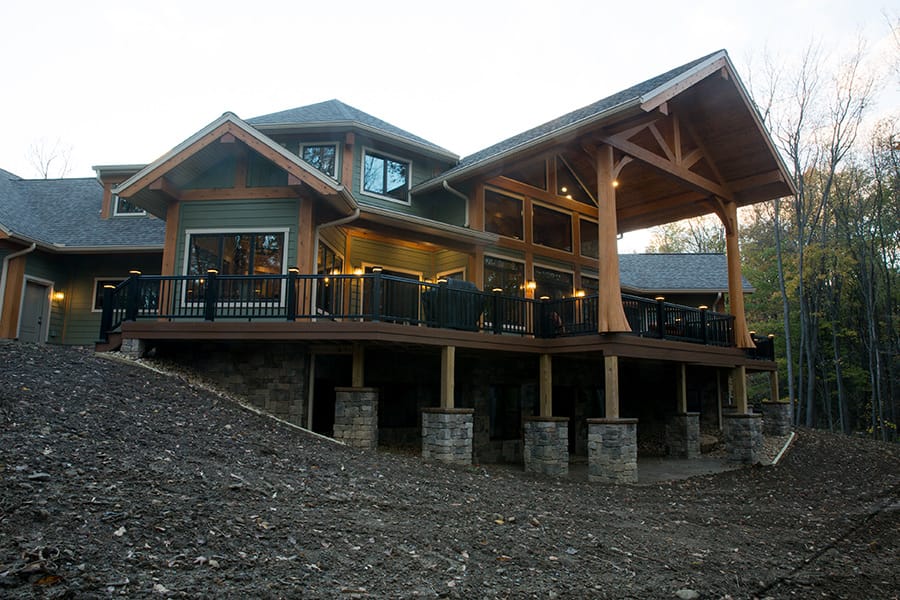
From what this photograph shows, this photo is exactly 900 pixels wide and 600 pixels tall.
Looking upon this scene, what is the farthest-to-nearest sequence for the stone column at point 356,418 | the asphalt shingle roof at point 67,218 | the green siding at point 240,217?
the asphalt shingle roof at point 67,218 < the green siding at point 240,217 < the stone column at point 356,418

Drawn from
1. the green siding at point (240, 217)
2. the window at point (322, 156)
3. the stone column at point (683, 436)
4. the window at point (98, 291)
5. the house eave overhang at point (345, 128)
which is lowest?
the stone column at point (683, 436)

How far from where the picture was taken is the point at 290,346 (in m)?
11.2

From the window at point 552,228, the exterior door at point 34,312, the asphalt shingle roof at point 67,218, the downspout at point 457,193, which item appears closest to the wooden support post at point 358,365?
the downspout at point 457,193

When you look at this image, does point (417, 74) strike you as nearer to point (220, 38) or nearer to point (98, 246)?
point (220, 38)

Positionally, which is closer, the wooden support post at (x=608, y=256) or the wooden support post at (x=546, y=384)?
the wooden support post at (x=608, y=256)

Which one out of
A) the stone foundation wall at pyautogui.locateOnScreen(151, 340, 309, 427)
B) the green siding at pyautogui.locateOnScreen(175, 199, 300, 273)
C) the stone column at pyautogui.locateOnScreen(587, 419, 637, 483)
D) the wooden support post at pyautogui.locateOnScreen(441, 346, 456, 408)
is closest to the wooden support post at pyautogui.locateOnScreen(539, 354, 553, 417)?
the stone column at pyautogui.locateOnScreen(587, 419, 637, 483)

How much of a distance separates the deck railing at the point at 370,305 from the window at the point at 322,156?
358 centimetres

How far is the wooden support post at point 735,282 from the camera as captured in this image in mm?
14438

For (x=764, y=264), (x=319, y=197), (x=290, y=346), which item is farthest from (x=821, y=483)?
(x=764, y=264)

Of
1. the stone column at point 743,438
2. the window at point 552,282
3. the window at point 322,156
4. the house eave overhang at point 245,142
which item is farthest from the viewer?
the window at point 552,282

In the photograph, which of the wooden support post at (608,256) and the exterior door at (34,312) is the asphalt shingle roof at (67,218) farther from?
the wooden support post at (608,256)

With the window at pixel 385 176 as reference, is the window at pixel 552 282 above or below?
below

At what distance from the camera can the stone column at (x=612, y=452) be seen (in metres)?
10.5

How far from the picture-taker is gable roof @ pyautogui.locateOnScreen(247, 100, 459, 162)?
14.4 meters
